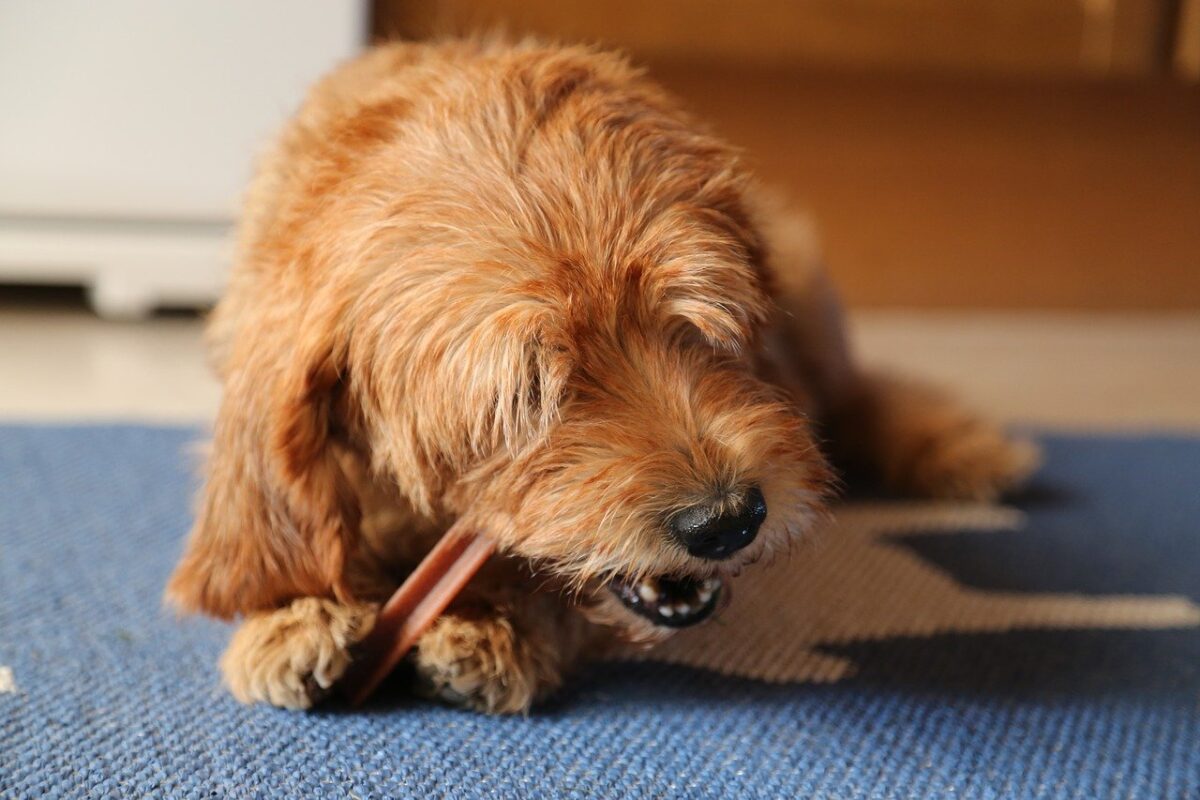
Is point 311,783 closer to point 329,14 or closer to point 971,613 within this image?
point 971,613

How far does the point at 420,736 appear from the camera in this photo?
136 centimetres

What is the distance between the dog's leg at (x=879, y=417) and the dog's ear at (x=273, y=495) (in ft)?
3.54

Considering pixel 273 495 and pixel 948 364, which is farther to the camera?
pixel 948 364

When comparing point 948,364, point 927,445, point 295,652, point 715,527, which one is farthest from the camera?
point 948,364

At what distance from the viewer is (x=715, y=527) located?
1.28 m

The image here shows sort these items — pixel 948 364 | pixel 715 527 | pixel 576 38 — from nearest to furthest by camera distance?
pixel 715 527 < pixel 576 38 < pixel 948 364

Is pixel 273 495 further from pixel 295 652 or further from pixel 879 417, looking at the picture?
pixel 879 417

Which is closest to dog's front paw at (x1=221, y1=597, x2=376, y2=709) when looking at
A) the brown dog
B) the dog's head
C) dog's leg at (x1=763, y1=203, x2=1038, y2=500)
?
the brown dog

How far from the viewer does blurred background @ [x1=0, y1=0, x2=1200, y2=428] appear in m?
3.25

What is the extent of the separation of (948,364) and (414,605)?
260cm

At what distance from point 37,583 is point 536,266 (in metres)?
0.92

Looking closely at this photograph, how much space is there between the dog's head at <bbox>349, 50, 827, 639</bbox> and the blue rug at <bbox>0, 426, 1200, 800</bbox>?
163 millimetres

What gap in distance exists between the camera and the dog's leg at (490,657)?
1.40m

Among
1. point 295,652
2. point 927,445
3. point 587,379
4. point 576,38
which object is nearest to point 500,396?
point 587,379
